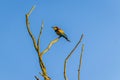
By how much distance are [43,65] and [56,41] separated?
115cm

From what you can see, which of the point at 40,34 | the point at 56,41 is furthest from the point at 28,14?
the point at 56,41

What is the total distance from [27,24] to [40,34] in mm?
346

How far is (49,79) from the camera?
225 cm

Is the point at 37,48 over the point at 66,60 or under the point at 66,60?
over

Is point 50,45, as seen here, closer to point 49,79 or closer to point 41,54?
point 41,54

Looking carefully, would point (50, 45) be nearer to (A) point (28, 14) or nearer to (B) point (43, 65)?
(A) point (28, 14)

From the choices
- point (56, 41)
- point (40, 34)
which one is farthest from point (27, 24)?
point (56, 41)

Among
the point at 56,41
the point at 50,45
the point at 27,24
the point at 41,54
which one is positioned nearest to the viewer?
the point at 41,54

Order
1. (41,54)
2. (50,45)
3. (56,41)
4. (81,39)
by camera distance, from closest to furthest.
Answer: (41,54) → (81,39) → (50,45) → (56,41)

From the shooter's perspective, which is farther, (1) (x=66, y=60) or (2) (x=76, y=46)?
(2) (x=76, y=46)

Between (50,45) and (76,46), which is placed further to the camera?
(50,45)

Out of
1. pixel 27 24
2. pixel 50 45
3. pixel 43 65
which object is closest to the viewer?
pixel 43 65

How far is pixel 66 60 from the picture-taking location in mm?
2738

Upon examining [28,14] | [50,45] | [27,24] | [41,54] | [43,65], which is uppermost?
[28,14]
